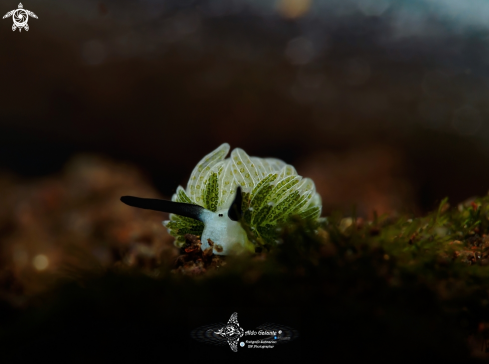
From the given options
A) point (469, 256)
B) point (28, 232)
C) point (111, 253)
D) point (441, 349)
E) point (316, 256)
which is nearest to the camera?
point (441, 349)

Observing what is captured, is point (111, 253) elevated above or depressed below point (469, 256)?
above

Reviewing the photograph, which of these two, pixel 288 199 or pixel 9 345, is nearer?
pixel 9 345

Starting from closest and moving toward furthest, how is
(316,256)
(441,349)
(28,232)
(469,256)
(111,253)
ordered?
1. (441,349)
2. (316,256)
3. (469,256)
4. (111,253)
5. (28,232)

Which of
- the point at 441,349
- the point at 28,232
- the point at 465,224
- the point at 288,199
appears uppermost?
the point at 28,232

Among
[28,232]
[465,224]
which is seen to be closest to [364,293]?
[465,224]

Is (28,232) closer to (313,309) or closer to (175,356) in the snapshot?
(175,356)
